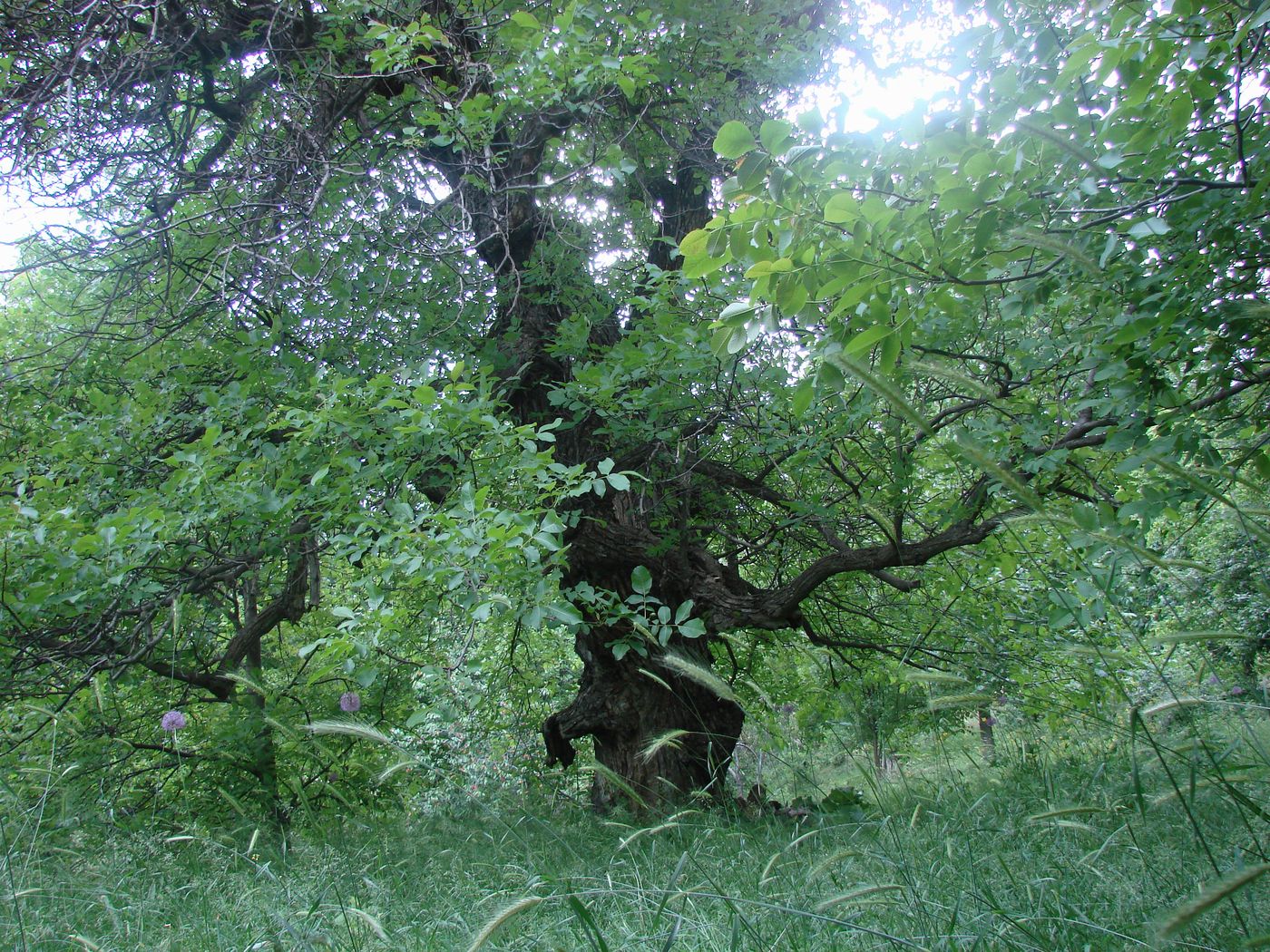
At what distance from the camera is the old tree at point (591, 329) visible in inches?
91.0

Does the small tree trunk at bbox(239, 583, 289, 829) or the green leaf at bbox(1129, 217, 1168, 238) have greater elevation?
the green leaf at bbox(1129, 217, 1168, 238)

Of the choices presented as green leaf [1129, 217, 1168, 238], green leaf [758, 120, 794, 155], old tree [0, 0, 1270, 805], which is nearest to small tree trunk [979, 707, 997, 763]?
old tree [0, 0, 1270, 805]

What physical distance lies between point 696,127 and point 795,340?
245cm

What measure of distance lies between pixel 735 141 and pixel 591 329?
3.61 metres

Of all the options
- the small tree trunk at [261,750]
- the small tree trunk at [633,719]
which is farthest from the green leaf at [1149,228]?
the small tree trunk at [261,750]

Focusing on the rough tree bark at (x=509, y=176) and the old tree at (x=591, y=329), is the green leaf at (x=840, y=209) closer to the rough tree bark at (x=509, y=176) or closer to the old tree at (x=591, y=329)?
the old tree at (x=591, y=329)

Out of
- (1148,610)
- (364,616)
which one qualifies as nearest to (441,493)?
(364,616)

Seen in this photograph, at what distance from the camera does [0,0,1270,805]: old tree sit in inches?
91.0

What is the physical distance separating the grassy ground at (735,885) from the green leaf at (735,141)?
64.3 inches

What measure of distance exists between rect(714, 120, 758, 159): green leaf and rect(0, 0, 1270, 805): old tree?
19 mm

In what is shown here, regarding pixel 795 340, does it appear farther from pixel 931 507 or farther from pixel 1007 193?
pixel 1007 193

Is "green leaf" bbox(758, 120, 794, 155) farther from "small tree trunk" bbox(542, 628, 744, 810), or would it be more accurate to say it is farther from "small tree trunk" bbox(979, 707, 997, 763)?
"small tree trunk" bbox(542, 628, 744, 810)

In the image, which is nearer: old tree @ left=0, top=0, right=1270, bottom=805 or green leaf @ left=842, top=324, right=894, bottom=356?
green leaf @ left=842, top=324, right=894, bottom=356

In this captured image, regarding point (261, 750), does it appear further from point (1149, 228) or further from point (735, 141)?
point (1149, 228)
